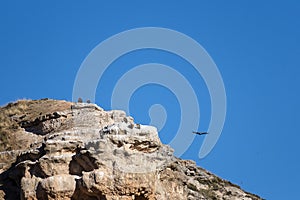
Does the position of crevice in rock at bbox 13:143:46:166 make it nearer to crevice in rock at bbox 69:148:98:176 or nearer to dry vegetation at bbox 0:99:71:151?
crevice in rock at bbox 69:148:98:176

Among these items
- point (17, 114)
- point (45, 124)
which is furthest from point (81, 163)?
point (17, 114)

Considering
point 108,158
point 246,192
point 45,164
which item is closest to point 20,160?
point 45,164

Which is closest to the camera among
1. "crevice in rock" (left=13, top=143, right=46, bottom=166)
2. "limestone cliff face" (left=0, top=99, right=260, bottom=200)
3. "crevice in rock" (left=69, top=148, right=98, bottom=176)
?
"limestone cliff face" (left=0, top=99, right=260, bottom=200)

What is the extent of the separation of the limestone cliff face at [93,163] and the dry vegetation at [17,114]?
1531 mm

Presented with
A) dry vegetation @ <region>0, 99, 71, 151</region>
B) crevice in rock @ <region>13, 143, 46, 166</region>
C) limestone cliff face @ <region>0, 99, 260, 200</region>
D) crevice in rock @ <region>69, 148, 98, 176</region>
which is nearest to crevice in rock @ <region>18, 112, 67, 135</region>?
limestone cliff face @ <region>0, 99, 260, 200</region>

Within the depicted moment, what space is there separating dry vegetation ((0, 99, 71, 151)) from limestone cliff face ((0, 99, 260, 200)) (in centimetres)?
153

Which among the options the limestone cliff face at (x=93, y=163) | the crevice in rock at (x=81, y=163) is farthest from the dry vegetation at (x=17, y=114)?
the crevice in rock at (x=81, y=163)

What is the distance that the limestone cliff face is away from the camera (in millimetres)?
24016

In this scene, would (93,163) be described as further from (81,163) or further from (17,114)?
(17,114)

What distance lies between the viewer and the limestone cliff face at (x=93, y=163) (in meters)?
24.0

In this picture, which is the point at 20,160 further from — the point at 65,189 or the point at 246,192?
the point at 246,192

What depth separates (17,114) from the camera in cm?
3525

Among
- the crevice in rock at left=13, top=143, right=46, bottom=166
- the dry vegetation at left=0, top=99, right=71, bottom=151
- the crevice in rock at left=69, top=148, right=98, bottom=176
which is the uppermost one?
the dry vegetation at left=0, top=99, right=71, bottom=151

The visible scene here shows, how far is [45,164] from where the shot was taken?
25.0 meters
